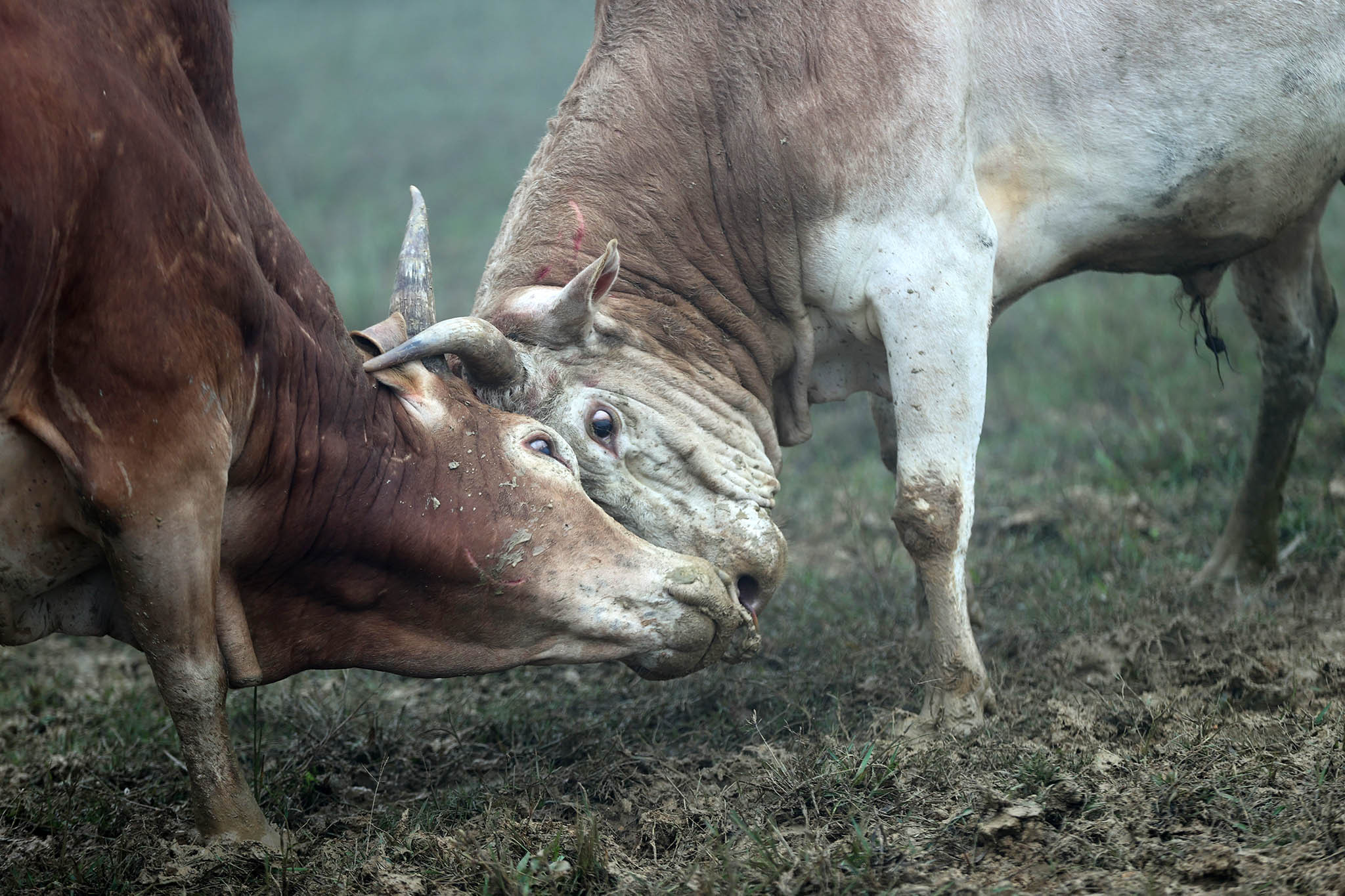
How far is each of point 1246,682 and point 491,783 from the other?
2.10m

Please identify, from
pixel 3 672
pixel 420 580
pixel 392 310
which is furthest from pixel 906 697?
pixel 3 672

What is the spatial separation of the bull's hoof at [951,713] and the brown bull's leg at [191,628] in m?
1.74

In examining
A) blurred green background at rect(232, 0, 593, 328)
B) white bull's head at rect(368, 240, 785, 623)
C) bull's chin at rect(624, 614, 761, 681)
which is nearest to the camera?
→ bull's chin at rect(624, 614, 761, 681)

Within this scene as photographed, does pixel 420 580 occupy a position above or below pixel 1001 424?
below

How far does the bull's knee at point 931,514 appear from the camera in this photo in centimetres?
363

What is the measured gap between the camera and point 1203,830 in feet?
8.24

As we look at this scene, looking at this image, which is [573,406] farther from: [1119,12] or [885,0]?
[1119,12]

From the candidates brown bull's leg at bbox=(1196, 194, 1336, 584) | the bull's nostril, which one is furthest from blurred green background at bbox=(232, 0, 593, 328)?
brown bull's leg at bbox=(1196, 194, 1336, 584)

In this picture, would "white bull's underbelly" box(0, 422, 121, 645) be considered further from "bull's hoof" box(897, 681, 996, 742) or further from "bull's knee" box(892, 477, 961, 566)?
"bull's knee" box(892, 477, 961, 566)

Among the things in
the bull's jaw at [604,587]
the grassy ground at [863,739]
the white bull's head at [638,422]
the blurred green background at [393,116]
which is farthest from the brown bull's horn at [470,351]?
the blurred green background at [393,116]

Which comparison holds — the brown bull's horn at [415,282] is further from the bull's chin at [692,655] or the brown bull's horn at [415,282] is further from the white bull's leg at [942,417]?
the white bull's leg at [942,417]

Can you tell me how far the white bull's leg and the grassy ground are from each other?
175mm

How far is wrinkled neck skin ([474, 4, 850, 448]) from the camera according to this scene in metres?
3.71

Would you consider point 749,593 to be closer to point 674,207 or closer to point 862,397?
point 674,207
